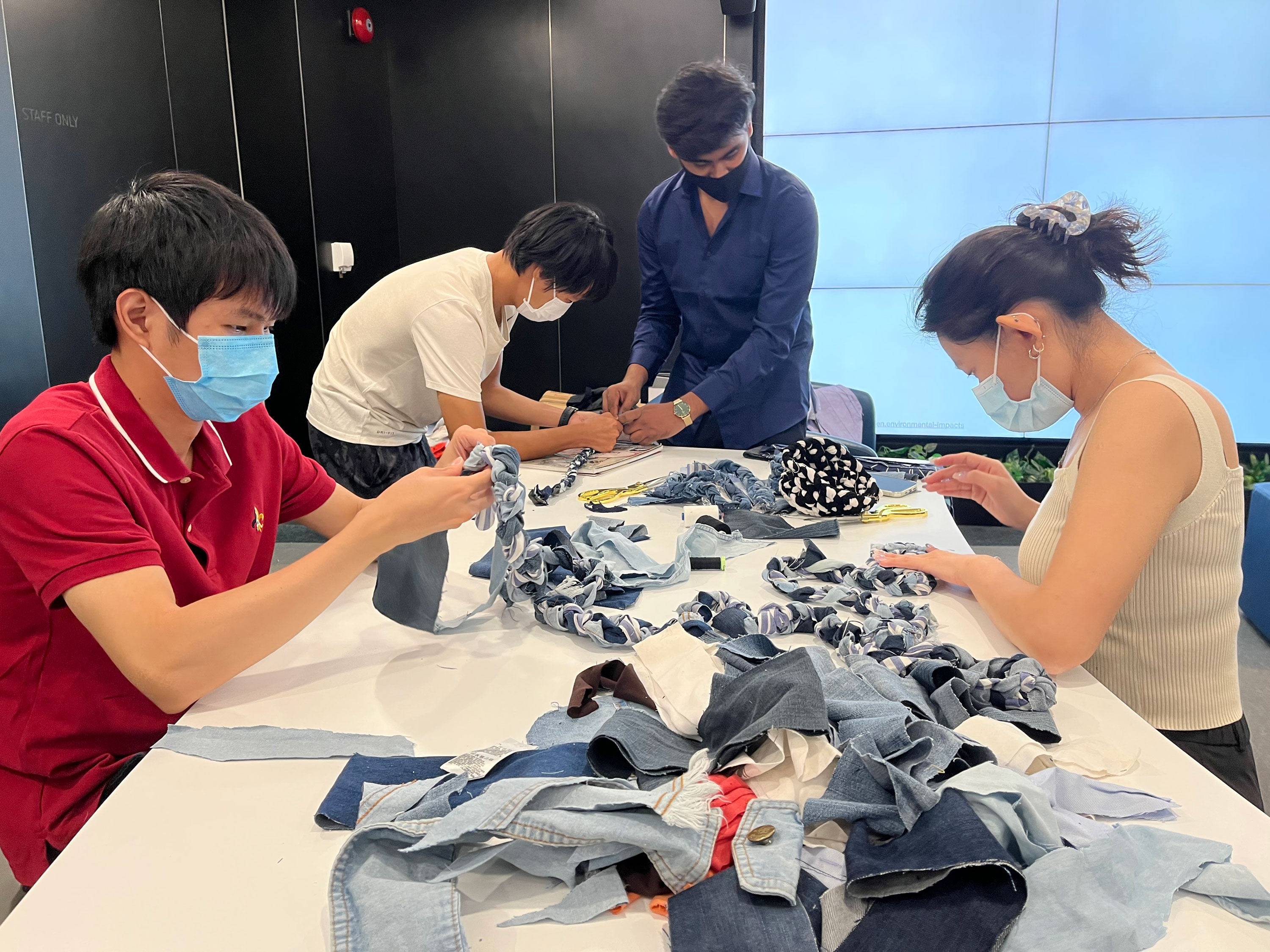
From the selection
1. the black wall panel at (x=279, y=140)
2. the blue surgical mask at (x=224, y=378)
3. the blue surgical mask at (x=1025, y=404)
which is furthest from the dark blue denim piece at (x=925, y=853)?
the black wall panel at (x=279, y=140)

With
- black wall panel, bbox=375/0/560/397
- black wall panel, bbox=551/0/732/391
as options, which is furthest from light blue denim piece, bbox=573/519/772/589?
black wall panel, bbox=375/0/560/397

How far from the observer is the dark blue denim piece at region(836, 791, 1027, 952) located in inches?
28.6

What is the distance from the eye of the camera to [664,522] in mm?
1967

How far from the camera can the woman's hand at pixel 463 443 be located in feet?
5.87

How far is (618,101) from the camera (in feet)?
14.2

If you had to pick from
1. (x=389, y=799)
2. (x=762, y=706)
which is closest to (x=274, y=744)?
(x=389, y=799)

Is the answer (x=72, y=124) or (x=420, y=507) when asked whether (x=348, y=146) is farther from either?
(x=420, y=507)

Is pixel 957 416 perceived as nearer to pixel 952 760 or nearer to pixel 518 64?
pixel 518 64

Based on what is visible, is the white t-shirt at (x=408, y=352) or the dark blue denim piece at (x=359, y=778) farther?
the white t-shirt at (x=408, y=352)

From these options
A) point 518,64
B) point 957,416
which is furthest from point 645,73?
point 957,416

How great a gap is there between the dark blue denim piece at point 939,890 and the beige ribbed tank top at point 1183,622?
667mm

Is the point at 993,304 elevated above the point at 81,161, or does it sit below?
below

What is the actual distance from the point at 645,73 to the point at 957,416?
2418 mm

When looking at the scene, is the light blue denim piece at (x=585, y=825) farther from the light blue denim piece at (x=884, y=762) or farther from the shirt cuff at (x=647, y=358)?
the shirt cuff at (x=647, y=358)
